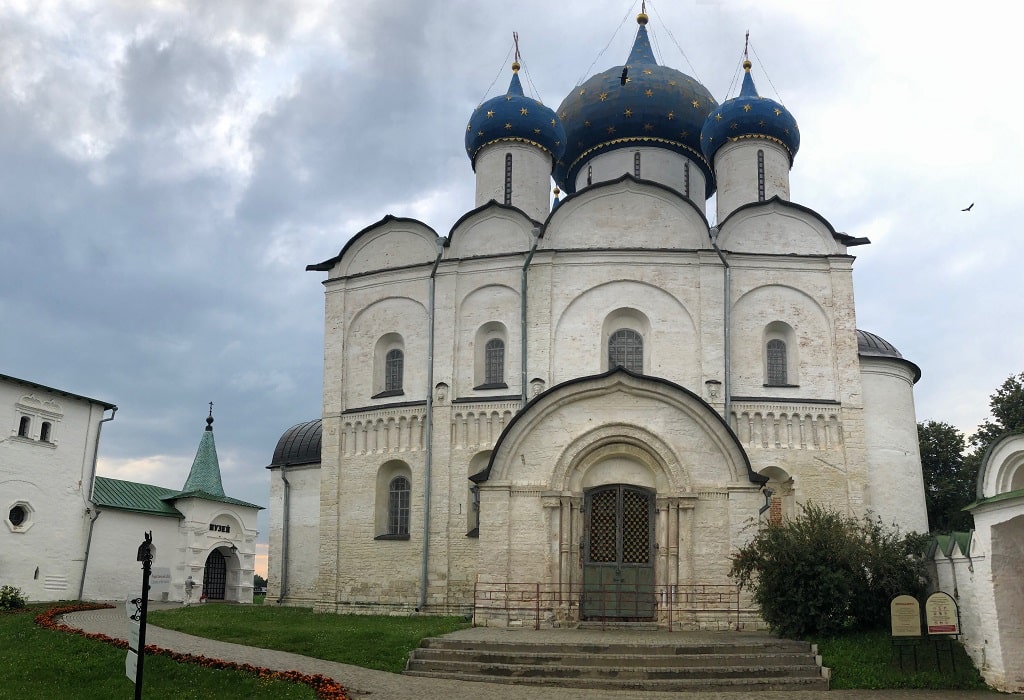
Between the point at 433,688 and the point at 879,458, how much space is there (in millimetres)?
12917

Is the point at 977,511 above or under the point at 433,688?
above

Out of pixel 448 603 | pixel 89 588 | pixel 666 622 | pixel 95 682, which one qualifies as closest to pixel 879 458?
pixel 666 622

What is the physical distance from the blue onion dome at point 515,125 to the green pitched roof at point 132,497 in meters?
13.3

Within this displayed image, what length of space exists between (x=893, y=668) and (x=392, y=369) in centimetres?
1298

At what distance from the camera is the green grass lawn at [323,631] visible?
1352 centimetres

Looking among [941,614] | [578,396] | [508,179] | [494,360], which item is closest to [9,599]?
[494,360]

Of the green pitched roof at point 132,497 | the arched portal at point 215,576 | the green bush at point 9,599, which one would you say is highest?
the green pitched roof at point 132,497

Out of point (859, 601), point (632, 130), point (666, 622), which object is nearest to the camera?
point (859, 601)

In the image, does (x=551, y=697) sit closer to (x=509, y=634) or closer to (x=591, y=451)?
(x=509, y=634)

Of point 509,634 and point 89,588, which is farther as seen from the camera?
point 89,588

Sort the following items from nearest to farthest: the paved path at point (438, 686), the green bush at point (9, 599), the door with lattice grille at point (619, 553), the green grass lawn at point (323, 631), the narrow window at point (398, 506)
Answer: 1. the paved path at point (438, 686)
2. the green grass lawn at point (323, 631)
3. the door with lattice grille at point (619, 553)
4. the green bush at point (9, 599)
5. the narrow window at point (398, 506)

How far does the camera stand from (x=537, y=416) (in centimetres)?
1741

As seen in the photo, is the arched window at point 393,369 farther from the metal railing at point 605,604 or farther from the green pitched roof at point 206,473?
the green pitched roof at point 206,473

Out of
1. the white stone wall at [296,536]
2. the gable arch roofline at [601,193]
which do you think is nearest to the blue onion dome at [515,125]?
the gable arch roofline at [601,193]
